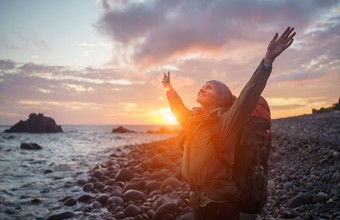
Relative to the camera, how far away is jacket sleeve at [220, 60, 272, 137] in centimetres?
313

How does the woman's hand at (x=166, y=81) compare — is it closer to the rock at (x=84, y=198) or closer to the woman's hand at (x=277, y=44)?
the woman's hand at (x=277, y=44)

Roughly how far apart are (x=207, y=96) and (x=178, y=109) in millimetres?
665

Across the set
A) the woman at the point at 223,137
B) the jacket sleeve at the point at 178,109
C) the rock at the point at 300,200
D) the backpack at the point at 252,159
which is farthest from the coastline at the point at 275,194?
the jacket sleeve at the point at 178,109

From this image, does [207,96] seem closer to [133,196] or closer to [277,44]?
[277,44]

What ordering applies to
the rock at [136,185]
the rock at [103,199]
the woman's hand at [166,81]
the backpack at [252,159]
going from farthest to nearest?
1. the rock at [136,185]
2. the rock at [103,199]
3. the woman's hand at [166,81]
4. the backpack at [252,159]

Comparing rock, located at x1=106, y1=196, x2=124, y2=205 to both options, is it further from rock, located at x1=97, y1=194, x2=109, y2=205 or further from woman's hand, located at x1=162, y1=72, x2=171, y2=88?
woman's hand, located at x1=162, y1=72, x2=171, y2=88

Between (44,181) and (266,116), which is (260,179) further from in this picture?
(44,181)

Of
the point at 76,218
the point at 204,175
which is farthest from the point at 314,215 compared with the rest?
the point at 76,218

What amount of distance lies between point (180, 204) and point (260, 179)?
6.29m

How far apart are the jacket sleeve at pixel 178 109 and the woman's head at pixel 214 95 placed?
0.40m

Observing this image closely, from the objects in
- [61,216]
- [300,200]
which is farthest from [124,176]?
[300,200]

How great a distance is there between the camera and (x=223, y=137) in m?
3.35

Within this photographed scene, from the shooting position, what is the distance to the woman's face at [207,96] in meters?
3.69

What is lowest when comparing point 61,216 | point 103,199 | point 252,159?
point 61,216
